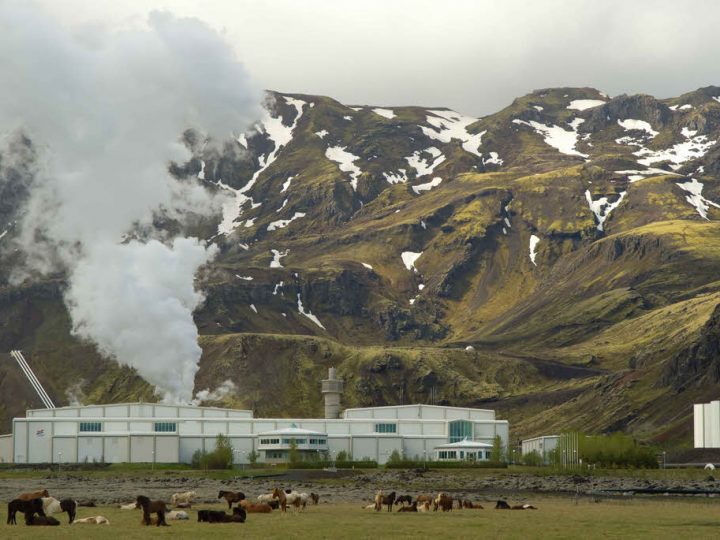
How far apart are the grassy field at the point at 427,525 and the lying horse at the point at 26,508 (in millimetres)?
1132

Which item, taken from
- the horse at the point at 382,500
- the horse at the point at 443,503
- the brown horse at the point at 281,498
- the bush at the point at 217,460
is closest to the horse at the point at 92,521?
the brown horse at the point at 281,498

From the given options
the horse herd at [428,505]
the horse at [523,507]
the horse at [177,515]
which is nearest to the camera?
the horse at [177,515]

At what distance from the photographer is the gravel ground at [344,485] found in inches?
4345

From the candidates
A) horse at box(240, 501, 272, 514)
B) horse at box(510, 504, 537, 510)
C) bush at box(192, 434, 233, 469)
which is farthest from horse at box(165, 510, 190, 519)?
bush at box(192, 434, 233, 469)

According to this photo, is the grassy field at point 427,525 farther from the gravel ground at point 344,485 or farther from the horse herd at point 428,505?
the gravel ground at point 344,485

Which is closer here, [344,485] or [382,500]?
[382,500]

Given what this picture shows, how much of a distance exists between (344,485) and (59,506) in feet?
195

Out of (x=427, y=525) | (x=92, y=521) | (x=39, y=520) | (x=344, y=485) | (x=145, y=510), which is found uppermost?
(x=344, y=485)

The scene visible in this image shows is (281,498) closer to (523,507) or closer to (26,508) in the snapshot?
(523,507)

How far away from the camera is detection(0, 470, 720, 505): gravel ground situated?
4345 inches

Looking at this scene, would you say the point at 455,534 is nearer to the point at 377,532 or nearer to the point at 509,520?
the point at 377,532

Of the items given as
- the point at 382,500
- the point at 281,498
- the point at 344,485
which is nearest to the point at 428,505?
the point at 382,500

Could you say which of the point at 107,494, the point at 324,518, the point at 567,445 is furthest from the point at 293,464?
the point at 324,518

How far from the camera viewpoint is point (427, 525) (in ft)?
221
